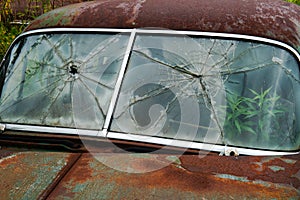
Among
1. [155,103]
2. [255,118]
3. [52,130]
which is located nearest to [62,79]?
[52,130]

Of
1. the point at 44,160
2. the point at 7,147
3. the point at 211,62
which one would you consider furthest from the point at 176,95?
the point at 7,147

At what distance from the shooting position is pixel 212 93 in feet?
6.12

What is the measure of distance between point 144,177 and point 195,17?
3.49 ft

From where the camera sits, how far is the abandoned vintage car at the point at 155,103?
54.5 inches

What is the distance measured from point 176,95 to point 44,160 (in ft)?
2.39

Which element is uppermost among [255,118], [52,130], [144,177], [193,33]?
[193,33]

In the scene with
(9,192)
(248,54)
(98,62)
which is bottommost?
(9,192)

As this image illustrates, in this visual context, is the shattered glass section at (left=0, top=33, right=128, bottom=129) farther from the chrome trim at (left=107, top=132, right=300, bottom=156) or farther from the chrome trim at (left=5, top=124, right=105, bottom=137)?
the chrome trim at (left=107, top=132, right=300, bottom=156)

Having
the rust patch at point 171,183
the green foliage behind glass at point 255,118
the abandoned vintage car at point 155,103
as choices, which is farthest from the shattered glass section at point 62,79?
the green foliage behind glass at point 255,118

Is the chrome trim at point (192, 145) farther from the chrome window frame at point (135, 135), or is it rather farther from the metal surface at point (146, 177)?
the metal surface at point (146, 177)

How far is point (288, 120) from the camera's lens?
1741 millimetres

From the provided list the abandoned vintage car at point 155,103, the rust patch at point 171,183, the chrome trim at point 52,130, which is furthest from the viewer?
the chrome trim at point 52,130

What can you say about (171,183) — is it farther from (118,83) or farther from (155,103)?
(118,83)

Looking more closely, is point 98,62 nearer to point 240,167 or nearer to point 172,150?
point 172,150
